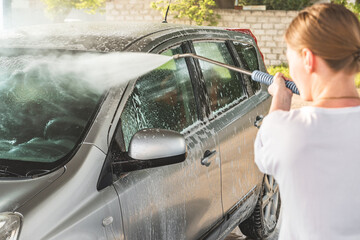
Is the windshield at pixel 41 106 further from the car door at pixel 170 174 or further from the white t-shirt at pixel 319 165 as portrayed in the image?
the white t-shirt at pixel 319 165

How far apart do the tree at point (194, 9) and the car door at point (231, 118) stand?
1627 cm

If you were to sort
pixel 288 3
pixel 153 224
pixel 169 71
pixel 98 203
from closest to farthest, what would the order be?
1. pixel 98 203
2. pixel 153 224
3. pixel 169 71
4. pixel 288 3

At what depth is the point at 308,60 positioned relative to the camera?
1.58 m

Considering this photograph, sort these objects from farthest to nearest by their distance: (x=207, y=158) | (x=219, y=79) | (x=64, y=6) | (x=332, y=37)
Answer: (x=64, y=6), (x=219, y=79), (x=207, y=158), (x=332, y=37)

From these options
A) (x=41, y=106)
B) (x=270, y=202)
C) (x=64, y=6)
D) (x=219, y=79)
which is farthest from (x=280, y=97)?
(x=64, y=6)

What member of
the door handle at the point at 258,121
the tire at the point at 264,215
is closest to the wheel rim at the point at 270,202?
the tire at the point at 264,215

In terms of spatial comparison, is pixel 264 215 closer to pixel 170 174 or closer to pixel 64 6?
pixel 170 174

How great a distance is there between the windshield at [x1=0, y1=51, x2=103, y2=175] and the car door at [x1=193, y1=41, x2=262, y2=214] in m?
1.06

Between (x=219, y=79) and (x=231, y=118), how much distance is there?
0.33 metres

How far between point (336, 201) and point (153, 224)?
126 centimetres

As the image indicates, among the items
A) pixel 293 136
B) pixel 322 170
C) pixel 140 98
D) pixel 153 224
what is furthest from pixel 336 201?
pixel 140 98

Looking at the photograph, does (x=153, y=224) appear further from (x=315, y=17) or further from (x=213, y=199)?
(x=315, y=17)

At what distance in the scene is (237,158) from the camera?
3811 millimetres

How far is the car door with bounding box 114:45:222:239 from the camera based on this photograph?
8.45ft
